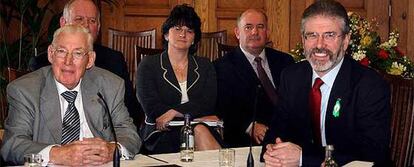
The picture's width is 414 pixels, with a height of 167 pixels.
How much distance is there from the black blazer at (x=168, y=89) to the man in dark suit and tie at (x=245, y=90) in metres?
0.11

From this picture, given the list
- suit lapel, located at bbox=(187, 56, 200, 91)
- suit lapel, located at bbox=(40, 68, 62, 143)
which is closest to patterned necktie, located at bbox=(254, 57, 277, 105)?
suit lapel, located at bbox=(187, 56, 200, 91)

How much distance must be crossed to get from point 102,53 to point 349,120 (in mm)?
1795

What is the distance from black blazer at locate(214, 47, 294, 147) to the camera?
4.73 m

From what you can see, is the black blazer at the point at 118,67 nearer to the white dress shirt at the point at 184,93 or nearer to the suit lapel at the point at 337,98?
the white dress shirt at the point at 184,93

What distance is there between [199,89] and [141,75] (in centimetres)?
36

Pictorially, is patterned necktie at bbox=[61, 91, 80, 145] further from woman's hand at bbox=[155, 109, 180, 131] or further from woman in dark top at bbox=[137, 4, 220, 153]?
woman's hand at bbox=[155, 109, 180, 131]

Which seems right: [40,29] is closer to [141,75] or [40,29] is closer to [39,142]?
[141,75]

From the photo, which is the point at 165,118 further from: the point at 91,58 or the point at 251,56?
the point at 91,58

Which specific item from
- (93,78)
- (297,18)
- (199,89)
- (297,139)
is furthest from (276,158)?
(297,18)

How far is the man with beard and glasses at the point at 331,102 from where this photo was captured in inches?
121

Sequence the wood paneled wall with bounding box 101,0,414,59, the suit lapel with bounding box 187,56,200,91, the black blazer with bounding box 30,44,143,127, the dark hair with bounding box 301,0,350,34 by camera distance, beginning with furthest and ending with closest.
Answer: the wood paneled wall with bounding box 101,0,414,59 → the suit lapel with bounding box 187,56,200,91 → the black blazer with bounding box 30,44,143,127 → the dark hair with bounding box 301,0,350,34

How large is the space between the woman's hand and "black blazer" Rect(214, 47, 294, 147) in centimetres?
40

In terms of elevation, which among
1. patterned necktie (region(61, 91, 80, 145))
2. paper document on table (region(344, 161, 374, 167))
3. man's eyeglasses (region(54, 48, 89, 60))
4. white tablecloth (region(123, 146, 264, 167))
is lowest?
white tablecloth (region(123, 146, 264, 167))

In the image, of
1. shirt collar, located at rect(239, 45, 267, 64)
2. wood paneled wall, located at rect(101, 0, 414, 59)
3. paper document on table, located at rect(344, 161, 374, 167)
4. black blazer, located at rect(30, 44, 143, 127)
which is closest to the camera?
paper document on table, located at rect(344, 161, 374, 167)
